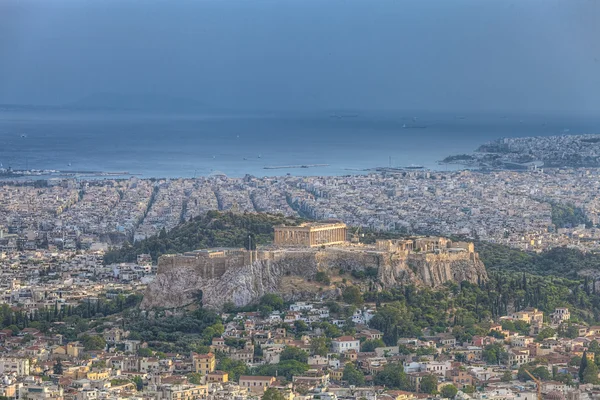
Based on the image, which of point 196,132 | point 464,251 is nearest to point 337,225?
point 464,251

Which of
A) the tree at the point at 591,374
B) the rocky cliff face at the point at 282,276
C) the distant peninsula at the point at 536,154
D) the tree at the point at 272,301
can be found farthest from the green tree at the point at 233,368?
the distant peninsula at the point at 536,154

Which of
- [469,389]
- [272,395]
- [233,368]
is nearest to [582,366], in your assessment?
[469,389]

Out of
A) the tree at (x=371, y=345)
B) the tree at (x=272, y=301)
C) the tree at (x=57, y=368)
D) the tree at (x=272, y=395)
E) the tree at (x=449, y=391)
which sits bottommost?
the tree at (x=449, y=391)

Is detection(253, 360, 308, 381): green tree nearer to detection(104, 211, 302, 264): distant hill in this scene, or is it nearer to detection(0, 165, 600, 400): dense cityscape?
detection(0, 165, 600, 400): dense cityscape

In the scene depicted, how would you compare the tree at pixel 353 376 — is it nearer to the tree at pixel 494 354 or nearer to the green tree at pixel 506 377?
the green tree at pixel 506 377

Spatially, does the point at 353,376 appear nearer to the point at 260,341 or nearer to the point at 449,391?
the point at 449,391
